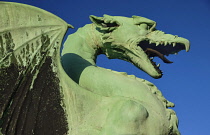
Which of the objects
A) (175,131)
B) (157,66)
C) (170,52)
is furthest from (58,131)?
(170,52)

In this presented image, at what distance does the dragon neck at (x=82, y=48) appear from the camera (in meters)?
3.61

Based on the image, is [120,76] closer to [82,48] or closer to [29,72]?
[82,48]

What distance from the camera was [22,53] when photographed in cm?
307

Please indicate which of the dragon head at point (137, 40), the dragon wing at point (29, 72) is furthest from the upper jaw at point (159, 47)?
the dragon wing at point (29, 72)

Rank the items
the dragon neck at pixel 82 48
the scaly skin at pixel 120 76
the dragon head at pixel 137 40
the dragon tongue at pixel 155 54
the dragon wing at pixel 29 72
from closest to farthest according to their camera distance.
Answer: the dragon wing at pixel 29 72 < the scaly skin at pixel 120 76 < the dragon neck at pixel 82 48 < the dragon head at pixel 137 40 < the dragon tongue at pixel 155 54

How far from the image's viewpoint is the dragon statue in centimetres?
292

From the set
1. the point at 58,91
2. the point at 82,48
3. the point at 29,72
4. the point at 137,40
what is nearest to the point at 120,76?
the point at 137,40

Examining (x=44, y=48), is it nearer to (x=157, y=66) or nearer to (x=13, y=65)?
(x=13, y=65)

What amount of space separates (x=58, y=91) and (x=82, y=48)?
0.88 m

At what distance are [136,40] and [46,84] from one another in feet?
3.90

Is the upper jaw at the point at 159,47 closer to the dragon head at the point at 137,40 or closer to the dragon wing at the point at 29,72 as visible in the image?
the dragon head at the point at 137,40

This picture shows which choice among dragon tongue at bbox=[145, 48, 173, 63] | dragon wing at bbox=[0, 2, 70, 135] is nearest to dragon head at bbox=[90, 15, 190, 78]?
dragon tongue at bbox=[145, 48, 173, 63]

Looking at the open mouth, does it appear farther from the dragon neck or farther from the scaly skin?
the dragon neck

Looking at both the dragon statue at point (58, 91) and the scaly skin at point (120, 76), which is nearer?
the dragon statue at point (58, 91)
